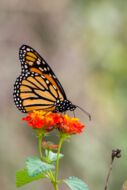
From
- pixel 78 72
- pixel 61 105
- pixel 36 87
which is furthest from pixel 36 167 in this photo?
pixel 78 72

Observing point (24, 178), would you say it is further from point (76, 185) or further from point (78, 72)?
point (78, 72)

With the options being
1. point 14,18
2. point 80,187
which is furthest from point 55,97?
point 14,18

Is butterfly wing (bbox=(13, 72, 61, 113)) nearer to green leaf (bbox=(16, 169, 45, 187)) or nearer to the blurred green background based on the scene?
green leaf (bbox=(16, 169, 45, 187))

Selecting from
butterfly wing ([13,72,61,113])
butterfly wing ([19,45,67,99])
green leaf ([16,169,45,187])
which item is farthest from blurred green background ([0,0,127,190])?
green leaf ([16,169,45,187])

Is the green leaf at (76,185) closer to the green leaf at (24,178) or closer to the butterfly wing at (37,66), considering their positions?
the green leaf at (24,178)

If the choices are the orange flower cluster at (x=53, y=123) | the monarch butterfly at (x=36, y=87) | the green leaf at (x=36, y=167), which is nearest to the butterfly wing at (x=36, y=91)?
the monarch butterfly at (x=36, y=87)

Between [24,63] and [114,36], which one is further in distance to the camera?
[114,36]

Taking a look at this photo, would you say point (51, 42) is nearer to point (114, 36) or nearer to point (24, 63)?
point (114, 36)
